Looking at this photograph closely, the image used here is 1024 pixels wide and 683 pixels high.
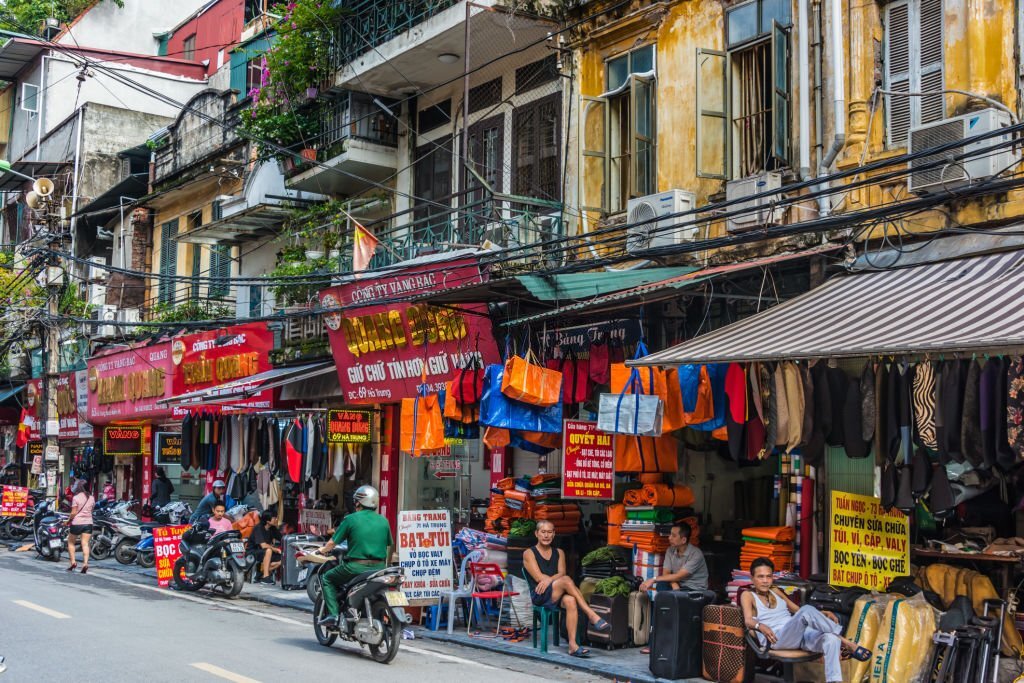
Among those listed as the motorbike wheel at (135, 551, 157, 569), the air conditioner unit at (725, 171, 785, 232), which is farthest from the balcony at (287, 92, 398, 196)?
the air conditioner unit at (725, 171, 785, 232)

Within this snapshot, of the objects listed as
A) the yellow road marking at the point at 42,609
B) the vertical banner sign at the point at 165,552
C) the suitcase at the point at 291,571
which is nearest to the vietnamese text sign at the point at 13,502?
the vertical banner sign at the point at 165,552

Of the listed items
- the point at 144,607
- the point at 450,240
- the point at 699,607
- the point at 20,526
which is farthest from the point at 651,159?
the point at 20,526

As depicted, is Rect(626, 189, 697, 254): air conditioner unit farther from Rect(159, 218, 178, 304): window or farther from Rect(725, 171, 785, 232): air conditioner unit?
Rect(159, 218, 178, 304): window

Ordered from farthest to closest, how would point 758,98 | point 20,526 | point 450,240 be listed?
1. point 20,526
2. point 450,240
3. point 758,98

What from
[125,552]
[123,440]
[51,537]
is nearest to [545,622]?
[125,552]

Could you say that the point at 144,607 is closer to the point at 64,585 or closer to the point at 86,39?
the point at 64,585

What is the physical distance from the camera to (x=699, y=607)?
11.4 m

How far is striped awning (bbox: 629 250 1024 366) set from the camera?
30.0 ft

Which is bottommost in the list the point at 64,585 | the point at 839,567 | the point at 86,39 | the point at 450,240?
the point at 64,585

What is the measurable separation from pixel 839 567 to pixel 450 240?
9.15 meters

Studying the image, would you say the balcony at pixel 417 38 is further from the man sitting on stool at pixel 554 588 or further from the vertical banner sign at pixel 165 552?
the vertical banner sign at pixel 165 552

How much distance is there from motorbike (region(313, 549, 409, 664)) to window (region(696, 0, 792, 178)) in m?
6.21

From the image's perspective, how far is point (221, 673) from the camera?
10.3 metres

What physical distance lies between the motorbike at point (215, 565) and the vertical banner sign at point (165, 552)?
0.80 feet
